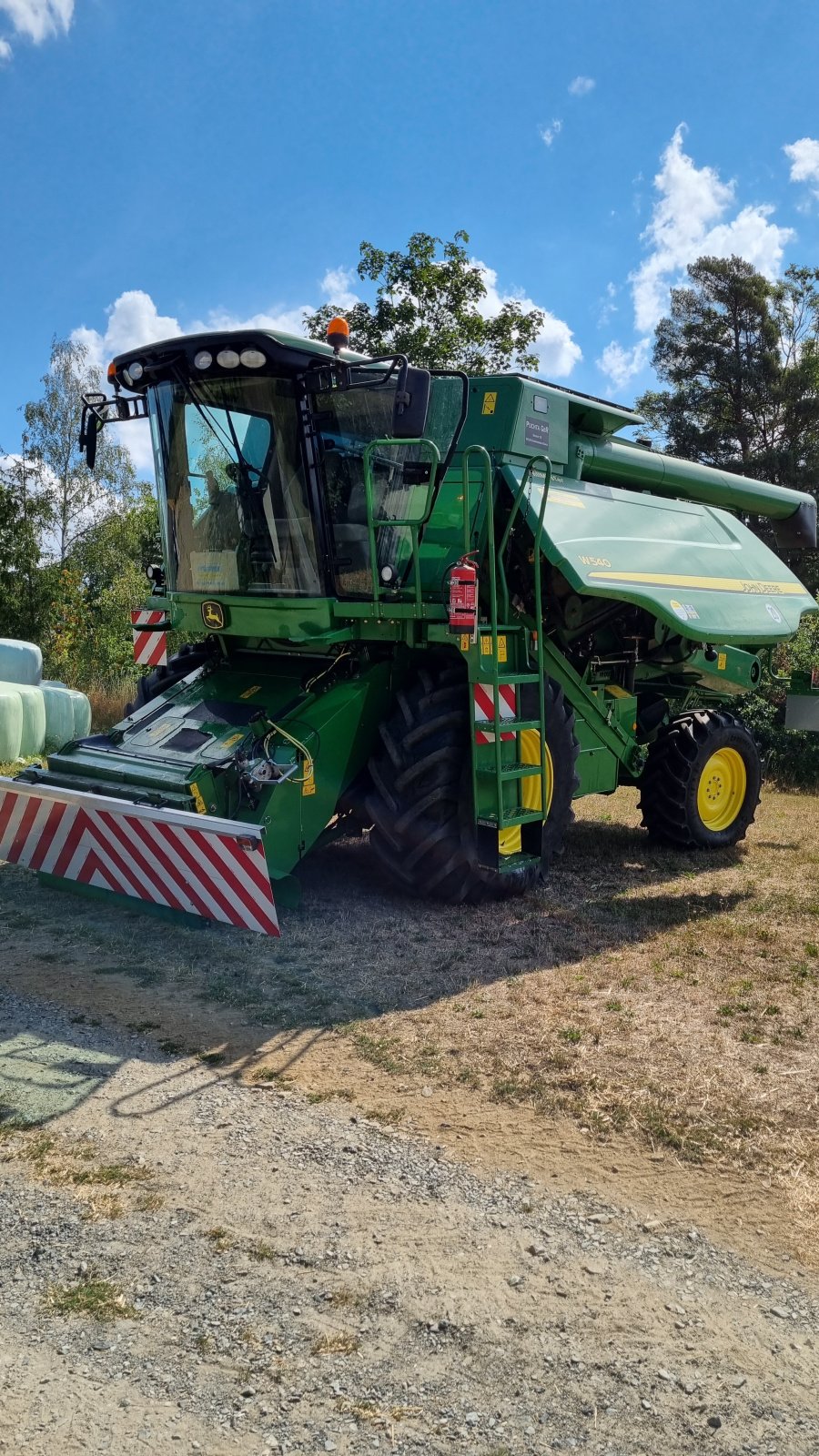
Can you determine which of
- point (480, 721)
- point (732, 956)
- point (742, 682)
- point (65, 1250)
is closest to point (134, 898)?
point (480, 721)

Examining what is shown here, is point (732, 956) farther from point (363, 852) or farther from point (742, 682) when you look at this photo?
point (742, 682)

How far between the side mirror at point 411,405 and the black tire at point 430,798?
144 centimetres

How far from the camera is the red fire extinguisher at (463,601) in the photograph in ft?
17.3

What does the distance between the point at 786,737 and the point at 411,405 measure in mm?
8094

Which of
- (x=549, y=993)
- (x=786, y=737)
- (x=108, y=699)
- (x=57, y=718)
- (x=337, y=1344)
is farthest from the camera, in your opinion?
(x=108, y=699)

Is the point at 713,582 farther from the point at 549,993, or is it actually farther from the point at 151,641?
the point at 151,641

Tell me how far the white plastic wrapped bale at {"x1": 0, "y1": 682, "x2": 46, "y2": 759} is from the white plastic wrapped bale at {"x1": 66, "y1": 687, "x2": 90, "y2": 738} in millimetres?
564

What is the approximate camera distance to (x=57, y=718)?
1073cm

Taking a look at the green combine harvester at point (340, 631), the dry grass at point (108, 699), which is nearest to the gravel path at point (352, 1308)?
the green combine harvester at point (340, 631)

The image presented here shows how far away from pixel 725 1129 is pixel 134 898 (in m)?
2.98

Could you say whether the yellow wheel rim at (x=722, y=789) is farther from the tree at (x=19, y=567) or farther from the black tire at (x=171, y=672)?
the tree at (x=19, y=567)

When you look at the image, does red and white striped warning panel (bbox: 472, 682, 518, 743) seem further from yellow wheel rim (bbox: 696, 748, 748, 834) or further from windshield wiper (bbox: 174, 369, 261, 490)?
yellow wheel rim (bbox: 696, 748, 748, 834)

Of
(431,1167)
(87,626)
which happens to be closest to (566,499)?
(431,1167)

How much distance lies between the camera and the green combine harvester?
5234mm
